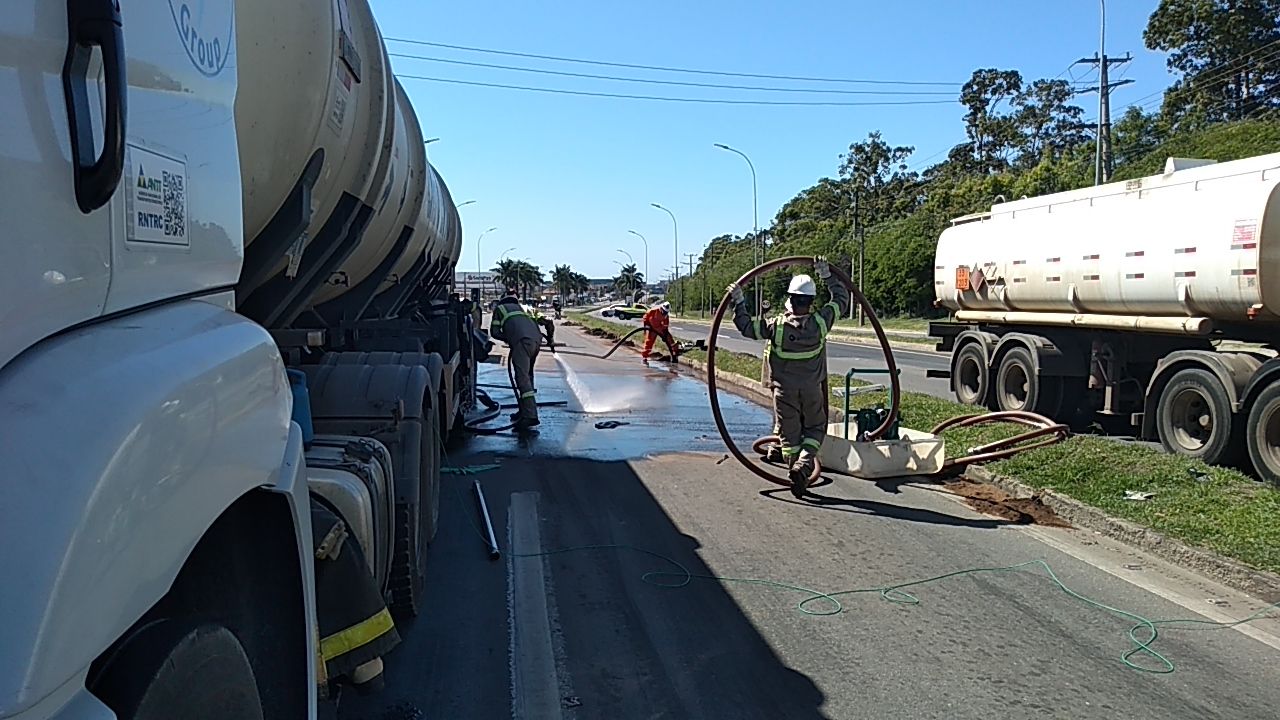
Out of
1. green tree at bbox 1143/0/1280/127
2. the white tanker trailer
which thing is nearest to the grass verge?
the white tanker trailer

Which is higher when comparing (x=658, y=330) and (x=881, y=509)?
(x=658, y=330)

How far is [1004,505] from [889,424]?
185cm

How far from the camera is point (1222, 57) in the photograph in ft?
171

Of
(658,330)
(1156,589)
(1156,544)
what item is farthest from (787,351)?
(658,330)

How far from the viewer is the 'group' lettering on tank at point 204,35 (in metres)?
2.21

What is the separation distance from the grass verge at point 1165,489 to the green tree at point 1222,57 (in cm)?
4811

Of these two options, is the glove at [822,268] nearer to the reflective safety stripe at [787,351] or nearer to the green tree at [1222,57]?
the reflective safety stripe at [787,351]

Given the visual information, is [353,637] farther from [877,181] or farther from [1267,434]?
[877,181]

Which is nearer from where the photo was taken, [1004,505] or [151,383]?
[151,383]

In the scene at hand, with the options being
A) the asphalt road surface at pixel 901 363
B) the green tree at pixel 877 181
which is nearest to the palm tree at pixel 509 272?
the green tree at pixel 877 181

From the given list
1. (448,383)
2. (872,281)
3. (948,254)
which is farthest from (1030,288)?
(872,281)

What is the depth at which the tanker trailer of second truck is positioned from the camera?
4.73 ft

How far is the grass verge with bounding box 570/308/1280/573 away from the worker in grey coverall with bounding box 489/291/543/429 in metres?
5.09

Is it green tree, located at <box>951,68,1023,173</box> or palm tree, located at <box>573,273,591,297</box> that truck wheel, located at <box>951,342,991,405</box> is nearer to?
green tree, located at <box>951,68,1023,173</box>
